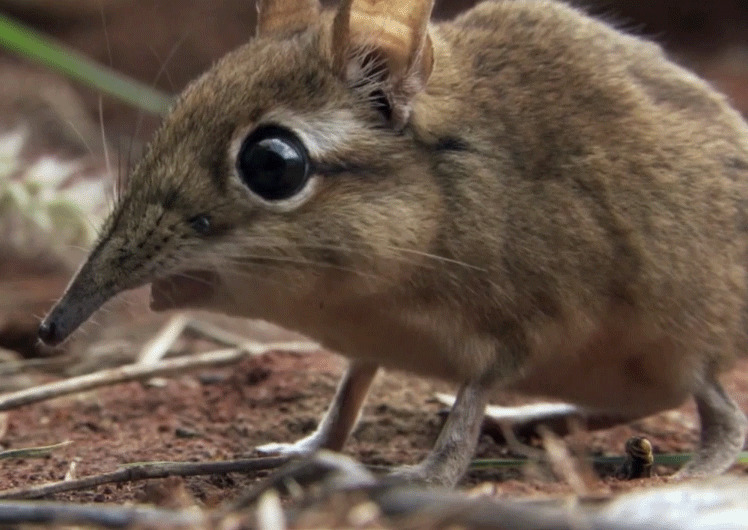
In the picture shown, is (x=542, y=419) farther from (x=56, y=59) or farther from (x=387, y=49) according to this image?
(x=56, y=59)

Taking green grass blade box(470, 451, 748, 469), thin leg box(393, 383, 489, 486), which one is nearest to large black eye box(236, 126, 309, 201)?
thin leg box(393, 383, 489, 486)

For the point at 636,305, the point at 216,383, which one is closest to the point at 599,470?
the point at 636,305

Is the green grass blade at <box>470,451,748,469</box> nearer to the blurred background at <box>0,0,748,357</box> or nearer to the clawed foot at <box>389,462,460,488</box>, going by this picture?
the clawed foot at <box>389,462,460,488</box>

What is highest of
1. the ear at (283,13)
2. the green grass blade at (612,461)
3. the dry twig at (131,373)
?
the ear at (283,13)

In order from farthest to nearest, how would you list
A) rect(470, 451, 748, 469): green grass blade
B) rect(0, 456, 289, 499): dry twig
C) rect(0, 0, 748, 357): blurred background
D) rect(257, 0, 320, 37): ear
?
rect(0, 0, 748, 357): blurred background, rect(257, 0, 320, 37): ear, rect(470, 451, 748, 469): green grass blade, rect(0, 456, 289, 499): dry twig

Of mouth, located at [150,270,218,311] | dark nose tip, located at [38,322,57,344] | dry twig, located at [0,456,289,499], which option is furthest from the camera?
mouth, located at [150,270,218,311]

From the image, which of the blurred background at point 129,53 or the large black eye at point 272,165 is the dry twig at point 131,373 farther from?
the blurred background at point 129,53

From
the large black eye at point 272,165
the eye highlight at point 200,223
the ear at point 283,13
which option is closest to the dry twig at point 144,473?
the eye highlight at point 200,223
